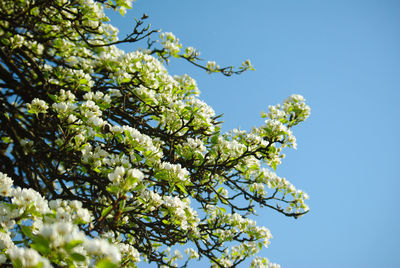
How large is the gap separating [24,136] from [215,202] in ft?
10.5

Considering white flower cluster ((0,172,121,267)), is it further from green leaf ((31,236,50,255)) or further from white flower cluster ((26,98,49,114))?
white flower cluster ((26,98,49,114))

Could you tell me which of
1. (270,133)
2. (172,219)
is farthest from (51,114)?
(270,133)

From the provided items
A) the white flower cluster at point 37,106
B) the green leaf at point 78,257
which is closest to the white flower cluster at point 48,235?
the green leaf at point 78,257

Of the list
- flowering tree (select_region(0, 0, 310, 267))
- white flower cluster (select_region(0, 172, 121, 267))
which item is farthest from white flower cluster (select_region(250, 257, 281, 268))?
white flower cluster (select_region(0, 172, 121, 267))

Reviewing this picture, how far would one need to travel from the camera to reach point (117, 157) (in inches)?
120

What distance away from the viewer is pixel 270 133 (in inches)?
152

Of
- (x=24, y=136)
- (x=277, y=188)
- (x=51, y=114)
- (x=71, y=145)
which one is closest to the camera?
(x=71, y=145)

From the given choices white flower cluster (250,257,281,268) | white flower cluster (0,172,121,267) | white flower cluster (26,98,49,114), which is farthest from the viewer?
white flower cluster (250,257,281,268)

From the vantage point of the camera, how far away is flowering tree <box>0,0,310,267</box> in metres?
2.06

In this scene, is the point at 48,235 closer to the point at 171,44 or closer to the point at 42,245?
the point at 42,245

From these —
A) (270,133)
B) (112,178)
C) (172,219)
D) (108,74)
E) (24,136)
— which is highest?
(108,74)

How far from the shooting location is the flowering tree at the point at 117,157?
81.3 inches

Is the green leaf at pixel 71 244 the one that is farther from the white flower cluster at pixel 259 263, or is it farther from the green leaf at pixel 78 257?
the white flower cluster at pixel 259 263

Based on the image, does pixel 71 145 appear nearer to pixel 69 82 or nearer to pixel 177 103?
pixel 177 103
